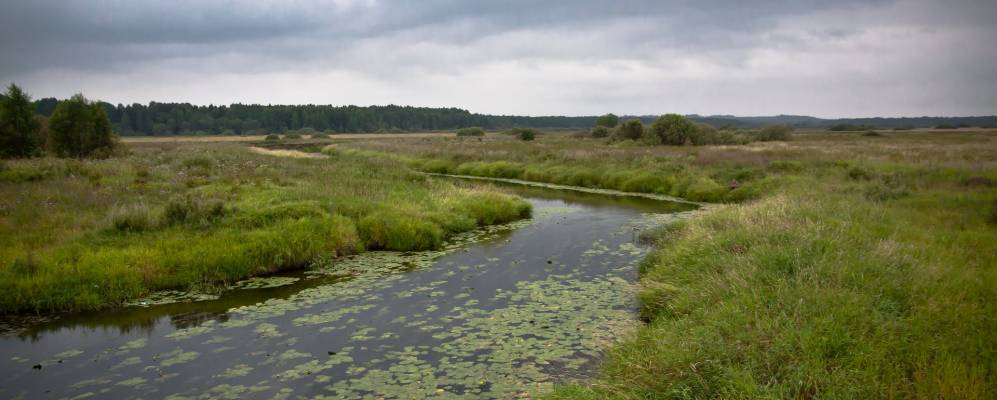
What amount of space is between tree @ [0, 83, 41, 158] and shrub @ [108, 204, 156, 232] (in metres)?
21.3

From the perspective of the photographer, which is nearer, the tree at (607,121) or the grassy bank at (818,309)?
the grassy bank at (818,309)

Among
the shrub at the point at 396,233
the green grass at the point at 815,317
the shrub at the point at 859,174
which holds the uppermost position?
the shrub at the point at 859,174

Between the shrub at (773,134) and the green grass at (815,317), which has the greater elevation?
the shrub at (773,134)

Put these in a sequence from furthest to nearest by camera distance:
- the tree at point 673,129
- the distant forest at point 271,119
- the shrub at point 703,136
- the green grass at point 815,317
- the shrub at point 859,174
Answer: the distant forest at point 271,119, the shrub at point 703,136, the tree at point 673,129, the shrub at point 859,174, the green grass at point 815,317

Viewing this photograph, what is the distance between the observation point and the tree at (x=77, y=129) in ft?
101

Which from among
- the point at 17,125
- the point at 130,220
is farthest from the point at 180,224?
the point at 17,125

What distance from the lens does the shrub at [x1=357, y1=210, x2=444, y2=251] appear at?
15.7 meters

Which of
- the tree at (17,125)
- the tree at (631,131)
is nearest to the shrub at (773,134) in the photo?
the tree at (631,131)

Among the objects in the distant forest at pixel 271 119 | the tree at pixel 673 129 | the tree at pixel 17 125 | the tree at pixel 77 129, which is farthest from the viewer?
the distant forest at pixel 271 119

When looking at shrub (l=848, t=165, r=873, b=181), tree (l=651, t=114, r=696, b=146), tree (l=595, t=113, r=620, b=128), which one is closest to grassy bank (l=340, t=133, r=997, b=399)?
shrub (l=848, t=165, r=873, b=181)

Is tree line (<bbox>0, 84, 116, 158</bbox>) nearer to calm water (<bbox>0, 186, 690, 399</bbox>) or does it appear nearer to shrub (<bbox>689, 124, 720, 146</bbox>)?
calm water (<bbox>0, 186, 690, 399</bbox>)

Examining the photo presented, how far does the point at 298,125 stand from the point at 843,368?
13723 cm

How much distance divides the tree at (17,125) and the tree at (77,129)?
124cm

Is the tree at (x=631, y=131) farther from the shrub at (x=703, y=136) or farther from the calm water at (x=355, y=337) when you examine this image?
the calm water at (x=355, y=337)
